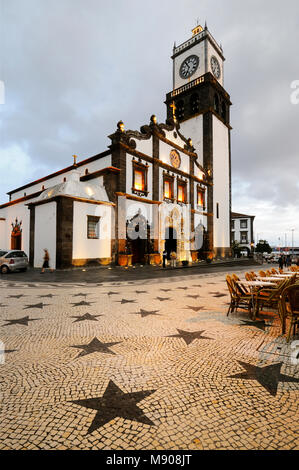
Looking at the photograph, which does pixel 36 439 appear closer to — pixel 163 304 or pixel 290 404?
pixel 290 404

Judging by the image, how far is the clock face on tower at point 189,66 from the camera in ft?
110

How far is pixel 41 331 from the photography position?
439cm

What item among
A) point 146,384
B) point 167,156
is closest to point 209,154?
point 167,156

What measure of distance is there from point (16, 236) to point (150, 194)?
48.0 feet

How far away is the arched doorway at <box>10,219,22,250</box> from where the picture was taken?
22744 mm

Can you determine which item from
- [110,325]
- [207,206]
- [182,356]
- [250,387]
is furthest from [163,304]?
[207,206]

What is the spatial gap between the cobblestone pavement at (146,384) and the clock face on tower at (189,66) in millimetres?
39402

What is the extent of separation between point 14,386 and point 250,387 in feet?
8.99

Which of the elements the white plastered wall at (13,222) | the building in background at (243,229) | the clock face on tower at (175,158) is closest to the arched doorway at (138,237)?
the clock face on tower at (175,158)

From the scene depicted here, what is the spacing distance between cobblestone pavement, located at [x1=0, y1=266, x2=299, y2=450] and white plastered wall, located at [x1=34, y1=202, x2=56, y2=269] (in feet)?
41.7

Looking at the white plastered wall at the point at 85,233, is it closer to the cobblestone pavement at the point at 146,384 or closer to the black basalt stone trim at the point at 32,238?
the black basalt stone trim at the point at 32,238

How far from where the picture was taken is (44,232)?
18203 mm

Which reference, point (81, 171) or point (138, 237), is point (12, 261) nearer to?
A: point (138, 237)
